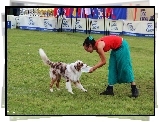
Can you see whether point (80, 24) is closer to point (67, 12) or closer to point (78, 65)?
point (67, 12)

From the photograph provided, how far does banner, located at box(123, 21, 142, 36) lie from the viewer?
194 inches

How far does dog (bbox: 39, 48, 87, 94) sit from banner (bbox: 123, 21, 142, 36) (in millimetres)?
441

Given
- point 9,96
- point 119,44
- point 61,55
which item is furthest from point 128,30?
point 9,96

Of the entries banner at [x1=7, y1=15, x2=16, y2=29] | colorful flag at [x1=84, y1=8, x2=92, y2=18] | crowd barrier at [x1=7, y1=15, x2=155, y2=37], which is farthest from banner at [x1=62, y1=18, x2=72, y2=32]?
banner at [x1=7, y1=15, x2=16, y2=29]

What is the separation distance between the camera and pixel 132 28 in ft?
16.3

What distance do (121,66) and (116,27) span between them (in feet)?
1.05

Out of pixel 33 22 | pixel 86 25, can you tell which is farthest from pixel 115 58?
pixel 33 22

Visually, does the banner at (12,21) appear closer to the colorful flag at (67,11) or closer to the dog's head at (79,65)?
the colorful flag at (67,11)

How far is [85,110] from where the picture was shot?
4934 millimetres

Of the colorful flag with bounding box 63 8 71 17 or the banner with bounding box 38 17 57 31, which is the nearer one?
the colorful flag with bounding box 63 8 71 17

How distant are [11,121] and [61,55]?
671mm

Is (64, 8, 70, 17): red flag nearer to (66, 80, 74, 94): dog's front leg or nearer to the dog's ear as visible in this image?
the dog's ear

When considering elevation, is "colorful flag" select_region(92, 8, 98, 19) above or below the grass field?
above

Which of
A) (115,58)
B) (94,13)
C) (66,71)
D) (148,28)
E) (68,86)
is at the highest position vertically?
(94,13)
